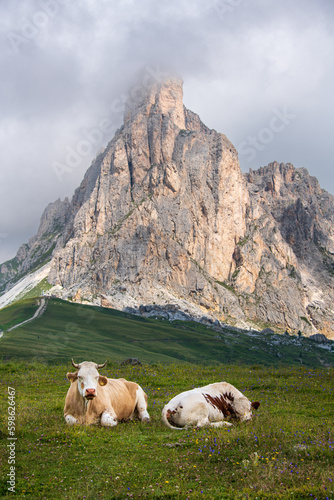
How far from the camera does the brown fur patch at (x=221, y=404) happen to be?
41.2ft

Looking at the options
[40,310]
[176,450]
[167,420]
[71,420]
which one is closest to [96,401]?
[71,420]

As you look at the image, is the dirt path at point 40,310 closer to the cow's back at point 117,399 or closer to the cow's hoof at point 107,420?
the cow's back at point 117,399

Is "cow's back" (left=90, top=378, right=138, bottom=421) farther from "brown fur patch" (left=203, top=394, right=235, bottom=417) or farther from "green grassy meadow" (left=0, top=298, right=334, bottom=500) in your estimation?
"brown fur patch" (left=203, top=394, right=235, bottom=417)

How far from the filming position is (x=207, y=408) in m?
12.3

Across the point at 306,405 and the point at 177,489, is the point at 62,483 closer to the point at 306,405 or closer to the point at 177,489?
the point at 177,489

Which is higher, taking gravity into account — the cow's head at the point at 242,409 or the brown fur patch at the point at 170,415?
the cow's head at the point at 242,409

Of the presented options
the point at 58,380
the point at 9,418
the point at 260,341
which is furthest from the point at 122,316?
the point at 9,418

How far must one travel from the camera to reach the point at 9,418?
12281 millimetres

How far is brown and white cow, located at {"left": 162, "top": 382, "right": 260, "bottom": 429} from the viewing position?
478 inches

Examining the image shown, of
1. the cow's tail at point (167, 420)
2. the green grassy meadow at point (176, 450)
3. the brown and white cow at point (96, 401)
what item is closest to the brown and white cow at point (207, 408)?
the cow's tail at point (167, 420)

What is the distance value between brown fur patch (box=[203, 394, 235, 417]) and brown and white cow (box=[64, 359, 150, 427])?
261 cm

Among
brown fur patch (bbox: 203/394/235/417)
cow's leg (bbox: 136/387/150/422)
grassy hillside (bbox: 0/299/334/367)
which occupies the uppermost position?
grassy hillside (bbox: 0/299/334/367)

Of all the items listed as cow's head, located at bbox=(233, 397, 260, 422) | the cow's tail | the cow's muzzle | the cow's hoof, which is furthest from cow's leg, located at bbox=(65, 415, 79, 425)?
cow's head, located at bbox=(233, 397, 260, 422)

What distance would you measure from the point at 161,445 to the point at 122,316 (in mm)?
167409
